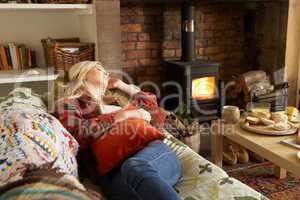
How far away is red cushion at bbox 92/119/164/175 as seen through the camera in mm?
1233

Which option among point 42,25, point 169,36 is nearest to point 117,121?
point 42,25

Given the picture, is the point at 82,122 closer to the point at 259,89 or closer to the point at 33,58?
the point at 33,58

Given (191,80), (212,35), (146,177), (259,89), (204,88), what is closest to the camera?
(146,177)

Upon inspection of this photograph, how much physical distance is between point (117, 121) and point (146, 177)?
544 millimetres

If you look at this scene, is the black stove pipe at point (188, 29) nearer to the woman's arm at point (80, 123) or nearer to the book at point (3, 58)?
the book at point (3, 58)

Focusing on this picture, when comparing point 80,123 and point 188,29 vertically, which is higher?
point 188,29

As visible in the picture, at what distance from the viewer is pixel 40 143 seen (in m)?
0.97

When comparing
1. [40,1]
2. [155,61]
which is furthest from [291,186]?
[40,1]

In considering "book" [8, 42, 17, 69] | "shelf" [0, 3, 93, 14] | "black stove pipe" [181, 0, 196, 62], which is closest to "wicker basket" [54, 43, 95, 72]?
"shelf" [0, 3, 93, 14]

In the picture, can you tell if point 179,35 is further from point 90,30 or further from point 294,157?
point 294,157

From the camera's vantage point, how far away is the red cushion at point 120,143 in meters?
1.23

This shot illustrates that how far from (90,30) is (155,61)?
0.93 meters

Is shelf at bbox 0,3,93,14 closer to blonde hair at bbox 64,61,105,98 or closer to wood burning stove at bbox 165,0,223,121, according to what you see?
blonde hair at bbox 64,61,105,98

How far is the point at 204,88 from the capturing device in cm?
295
